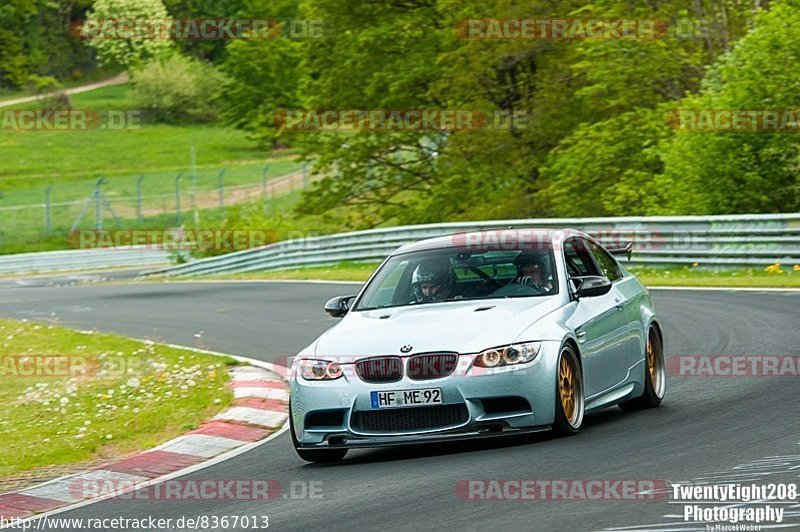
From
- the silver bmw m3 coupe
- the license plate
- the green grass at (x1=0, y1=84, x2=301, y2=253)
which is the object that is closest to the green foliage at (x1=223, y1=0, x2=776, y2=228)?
the silver bmw m3 coupe

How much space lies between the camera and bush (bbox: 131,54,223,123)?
359 feet

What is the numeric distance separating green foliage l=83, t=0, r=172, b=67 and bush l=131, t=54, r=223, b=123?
500 centimetres

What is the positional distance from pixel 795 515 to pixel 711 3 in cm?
3103

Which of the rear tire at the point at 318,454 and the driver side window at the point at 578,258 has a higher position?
the driver side window at the point at 578,258

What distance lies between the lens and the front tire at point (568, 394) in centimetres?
888

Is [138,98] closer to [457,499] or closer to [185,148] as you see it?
[185,148]

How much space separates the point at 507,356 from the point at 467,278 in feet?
4.46

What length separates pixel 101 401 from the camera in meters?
13.2

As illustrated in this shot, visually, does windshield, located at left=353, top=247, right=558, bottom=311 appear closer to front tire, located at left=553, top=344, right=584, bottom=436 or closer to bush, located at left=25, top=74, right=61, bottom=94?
front tire, located at left=553, top=344, right=584, bottom=436
